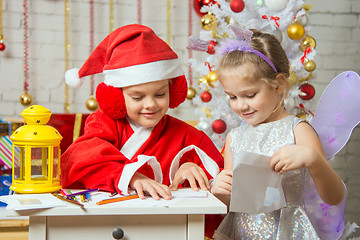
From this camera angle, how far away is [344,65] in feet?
9.78

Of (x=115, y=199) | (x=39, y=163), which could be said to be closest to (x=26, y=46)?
(x=39, y=163)

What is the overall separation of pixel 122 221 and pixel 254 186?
329mm

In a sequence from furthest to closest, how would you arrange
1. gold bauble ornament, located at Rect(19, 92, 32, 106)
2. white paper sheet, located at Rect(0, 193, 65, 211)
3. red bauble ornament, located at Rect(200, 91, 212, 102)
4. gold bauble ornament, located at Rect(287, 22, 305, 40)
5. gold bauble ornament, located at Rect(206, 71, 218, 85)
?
gold bauble ornament, located at Rect(19, 92, 32, 106)
red bauble ornament, located at Rect(200, 91, 212, 102)
gold bauble ornament, located at Rect(206, 71, 218, 85)
gold bauble ornament, located at Rect(287, 22, 305, 40)
white paper sheet, located at Rect(0, 193, 65, 211)

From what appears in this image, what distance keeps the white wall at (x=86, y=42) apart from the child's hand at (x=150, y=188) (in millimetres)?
1762

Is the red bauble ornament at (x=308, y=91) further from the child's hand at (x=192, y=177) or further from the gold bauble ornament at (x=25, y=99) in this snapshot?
the gold bauble ornament at (x=25, y=99)

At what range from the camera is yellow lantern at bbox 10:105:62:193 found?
3.80 ft

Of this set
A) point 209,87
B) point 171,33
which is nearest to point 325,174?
point 209,87

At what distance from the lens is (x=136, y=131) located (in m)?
1.40

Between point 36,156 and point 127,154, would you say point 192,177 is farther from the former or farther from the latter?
point 36,156

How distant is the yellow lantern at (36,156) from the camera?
1.16 meters

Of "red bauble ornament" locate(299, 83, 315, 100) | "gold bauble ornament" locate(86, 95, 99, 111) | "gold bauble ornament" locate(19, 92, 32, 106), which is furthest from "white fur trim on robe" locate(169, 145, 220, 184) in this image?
"gold bauble ornament" locate(19, 92, 32, 106)

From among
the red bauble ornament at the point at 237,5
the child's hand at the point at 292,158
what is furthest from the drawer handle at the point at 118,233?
the red bauble ornament at the point at 237,5

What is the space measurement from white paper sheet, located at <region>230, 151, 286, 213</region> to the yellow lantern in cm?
46

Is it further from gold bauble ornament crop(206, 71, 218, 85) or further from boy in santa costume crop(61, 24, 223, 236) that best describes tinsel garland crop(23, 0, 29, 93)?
boy in santa costume crop(61, 24, 223, 236)
